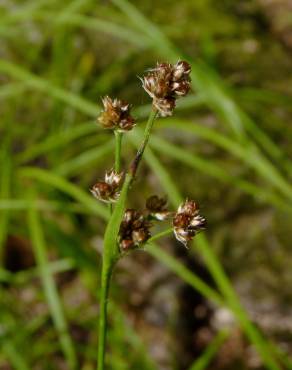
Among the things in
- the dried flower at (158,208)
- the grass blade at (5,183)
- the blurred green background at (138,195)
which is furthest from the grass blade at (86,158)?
the dried flower at (158,208)

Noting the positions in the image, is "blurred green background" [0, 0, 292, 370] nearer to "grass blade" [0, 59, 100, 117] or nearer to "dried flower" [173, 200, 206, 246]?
"grass blade" [0, 59, 100, 117]

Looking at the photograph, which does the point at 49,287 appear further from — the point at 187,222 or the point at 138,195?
the point at 187,222

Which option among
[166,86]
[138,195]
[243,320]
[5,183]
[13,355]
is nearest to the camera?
[166,86]

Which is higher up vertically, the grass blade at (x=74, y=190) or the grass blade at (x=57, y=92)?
the grass blade at (x=57, y=92)

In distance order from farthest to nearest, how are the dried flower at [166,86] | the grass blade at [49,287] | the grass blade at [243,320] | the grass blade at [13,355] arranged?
the grass blade at [49,287]
the grass blade at [13,355]
the grass blade at [243,320]
the dried flower at [166,86]

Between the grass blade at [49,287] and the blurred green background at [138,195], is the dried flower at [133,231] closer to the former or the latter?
the blurred green background at [138,195]

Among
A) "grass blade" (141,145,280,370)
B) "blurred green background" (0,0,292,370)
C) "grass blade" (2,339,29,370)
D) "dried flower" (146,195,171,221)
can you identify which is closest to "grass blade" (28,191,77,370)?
"blurred green background" (0,0,292,370)

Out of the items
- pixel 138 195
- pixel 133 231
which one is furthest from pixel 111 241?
pixel 138 195
